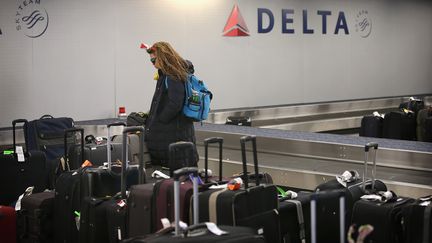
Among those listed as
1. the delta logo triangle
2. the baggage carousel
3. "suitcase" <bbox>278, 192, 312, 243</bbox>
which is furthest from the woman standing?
→ the delta logo triangle

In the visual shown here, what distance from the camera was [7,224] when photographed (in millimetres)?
4352

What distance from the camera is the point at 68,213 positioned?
4457 mm

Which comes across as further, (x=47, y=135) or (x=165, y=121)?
(x=47, y=135)

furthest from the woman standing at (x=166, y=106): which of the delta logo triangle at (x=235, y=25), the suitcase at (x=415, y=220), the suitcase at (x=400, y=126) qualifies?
the delta logo triangle at (x=235, y=25)

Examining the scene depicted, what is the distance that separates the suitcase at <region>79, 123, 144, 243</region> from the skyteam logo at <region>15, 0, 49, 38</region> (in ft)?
13.4

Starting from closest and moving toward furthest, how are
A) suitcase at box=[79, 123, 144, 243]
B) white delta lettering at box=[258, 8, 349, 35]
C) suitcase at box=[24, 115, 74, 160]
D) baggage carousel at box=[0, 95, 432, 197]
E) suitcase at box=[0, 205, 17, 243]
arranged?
suitcase at box=[79, 123, 144, 243], suitcase at box=[0, 205, 17, 243], baggage carousel at box=[0, 95, 432, 197], suitcase at box=[24, 115, 74, 160], white delta lettering at box=[258, 8, 349, 35]

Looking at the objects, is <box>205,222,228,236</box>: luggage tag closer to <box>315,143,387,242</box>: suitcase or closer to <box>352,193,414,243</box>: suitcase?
<box>352,193,414,243</box>: suitcase

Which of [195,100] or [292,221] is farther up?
[195,100]

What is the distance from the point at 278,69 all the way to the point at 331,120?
4.58 feet

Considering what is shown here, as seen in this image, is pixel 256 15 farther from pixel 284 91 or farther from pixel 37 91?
pixel 37 91

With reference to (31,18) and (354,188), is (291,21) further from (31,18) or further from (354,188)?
(354,188)

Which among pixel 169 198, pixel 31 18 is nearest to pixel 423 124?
pixel 31 18

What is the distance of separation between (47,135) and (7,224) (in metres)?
2.32

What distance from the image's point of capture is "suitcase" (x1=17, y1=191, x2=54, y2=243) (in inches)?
183
